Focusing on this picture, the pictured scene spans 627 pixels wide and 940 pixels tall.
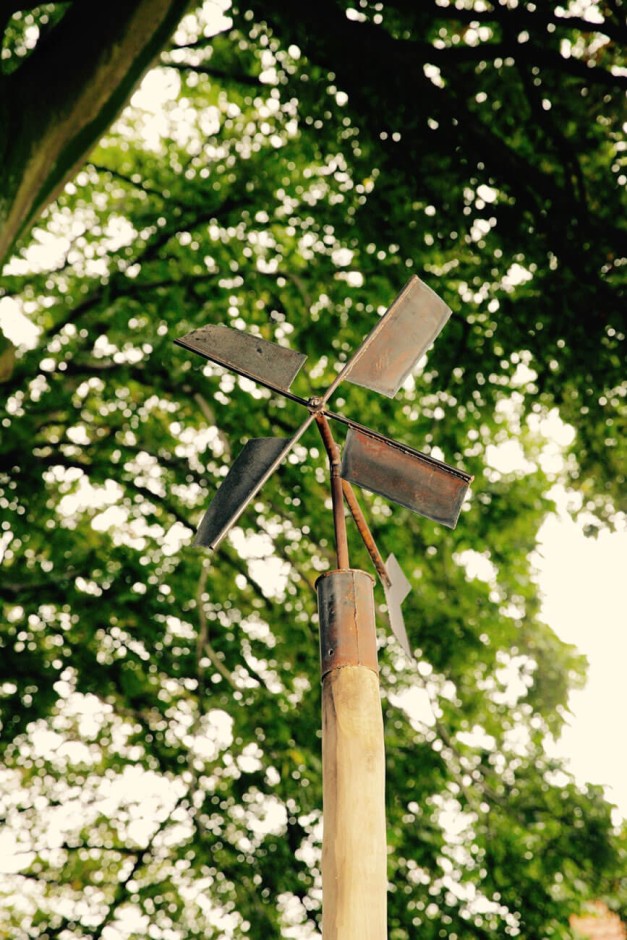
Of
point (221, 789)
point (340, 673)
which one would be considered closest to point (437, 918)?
point (221, 789)

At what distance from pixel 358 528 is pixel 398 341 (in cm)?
58

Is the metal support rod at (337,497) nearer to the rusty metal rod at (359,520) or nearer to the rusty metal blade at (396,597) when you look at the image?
the rusty metal rod at (359,520)

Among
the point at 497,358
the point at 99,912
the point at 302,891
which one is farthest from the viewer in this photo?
the point at 99,912

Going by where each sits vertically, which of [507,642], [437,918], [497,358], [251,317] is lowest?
[437,918]

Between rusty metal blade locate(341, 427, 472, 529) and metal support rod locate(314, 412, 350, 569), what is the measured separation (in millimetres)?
29

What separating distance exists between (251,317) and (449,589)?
302 centimetres

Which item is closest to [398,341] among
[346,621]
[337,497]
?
A: [337,497]

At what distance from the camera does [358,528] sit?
7.03 feet

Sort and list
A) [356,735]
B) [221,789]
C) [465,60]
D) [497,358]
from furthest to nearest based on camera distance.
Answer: [221,789], [497,358], [465,60], [356,735]

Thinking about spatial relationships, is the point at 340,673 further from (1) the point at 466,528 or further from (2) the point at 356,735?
(1) the point at 466,528

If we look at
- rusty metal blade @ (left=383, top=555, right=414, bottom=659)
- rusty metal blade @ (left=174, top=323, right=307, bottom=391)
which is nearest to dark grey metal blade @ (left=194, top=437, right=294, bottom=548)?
rusty metal blade @ (left=174, top=323, right=307, bottom=391)

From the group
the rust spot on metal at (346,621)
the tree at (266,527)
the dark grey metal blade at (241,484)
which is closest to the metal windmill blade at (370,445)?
the dark grey metal blade at (241,484)

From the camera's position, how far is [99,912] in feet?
26.1

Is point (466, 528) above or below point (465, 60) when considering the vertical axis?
below
